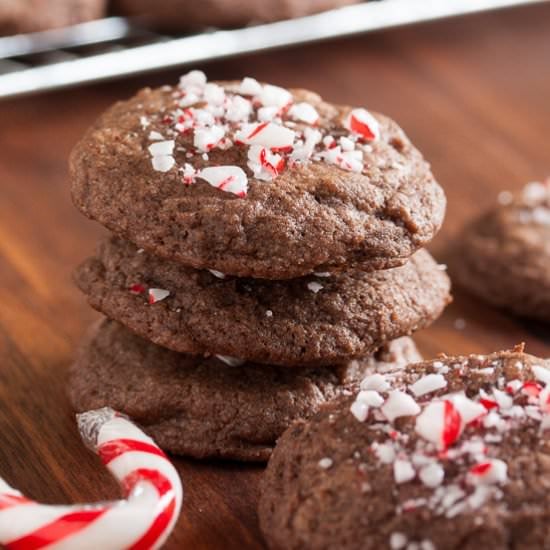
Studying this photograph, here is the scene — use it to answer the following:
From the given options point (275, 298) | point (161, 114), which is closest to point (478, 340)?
point (275, 298)

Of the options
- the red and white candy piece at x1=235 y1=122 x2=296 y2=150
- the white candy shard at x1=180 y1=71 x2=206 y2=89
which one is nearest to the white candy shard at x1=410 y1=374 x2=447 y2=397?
the red and white candy piece at x1=235 y1=122 x2=296 y2=150

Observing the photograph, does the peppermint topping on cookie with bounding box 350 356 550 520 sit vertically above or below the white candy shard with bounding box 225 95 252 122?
below

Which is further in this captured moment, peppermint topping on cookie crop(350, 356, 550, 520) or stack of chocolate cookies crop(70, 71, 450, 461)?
stack of chocolate cookies crop(70, 71, 450, 461)

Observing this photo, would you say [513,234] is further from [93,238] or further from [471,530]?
[471,530]

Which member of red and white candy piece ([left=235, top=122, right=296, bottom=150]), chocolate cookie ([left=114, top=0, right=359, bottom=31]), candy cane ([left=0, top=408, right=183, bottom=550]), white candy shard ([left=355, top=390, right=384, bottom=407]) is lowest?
candy cane ([left=0, top=408, right=183, bottom=550])

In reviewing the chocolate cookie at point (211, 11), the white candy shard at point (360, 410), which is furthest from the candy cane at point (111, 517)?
the chocolate cookie at point (211, 11)

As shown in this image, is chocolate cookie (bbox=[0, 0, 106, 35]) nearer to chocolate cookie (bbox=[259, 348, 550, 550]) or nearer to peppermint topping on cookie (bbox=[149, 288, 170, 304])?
peppermint topping on cookie (bbox=[149, 288, 170, 304])

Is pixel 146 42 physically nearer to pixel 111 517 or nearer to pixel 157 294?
pixel 157 294
